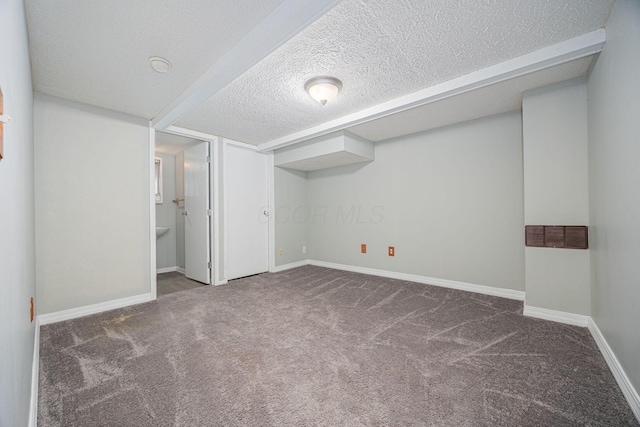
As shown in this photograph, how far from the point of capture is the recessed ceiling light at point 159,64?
1812 millimetres

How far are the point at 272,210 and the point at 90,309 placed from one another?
8.15 feet

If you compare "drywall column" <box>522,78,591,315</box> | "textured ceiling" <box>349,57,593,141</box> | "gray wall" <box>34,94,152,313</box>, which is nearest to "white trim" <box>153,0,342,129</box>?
"gray wall" <box>34,94,152,313</box>

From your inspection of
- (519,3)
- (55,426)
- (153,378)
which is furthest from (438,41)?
(55,426)

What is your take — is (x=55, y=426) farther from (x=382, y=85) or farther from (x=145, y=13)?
(x=382, y=85)

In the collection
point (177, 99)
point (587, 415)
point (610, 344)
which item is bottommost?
point (587, 415)

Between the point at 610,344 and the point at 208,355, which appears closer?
the point at 610,344

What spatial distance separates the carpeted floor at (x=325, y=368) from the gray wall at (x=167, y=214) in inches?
78.2

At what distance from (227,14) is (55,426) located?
2.20m

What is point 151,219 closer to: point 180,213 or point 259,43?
point 180,213

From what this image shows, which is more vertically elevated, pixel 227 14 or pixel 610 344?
pixel 227 14

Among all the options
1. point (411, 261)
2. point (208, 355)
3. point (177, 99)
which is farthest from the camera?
point (411, 261)

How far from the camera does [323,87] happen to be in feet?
6.89

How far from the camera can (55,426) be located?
45.3 inches

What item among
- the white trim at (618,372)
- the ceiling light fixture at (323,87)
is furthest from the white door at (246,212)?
the white trim at (618,372)
